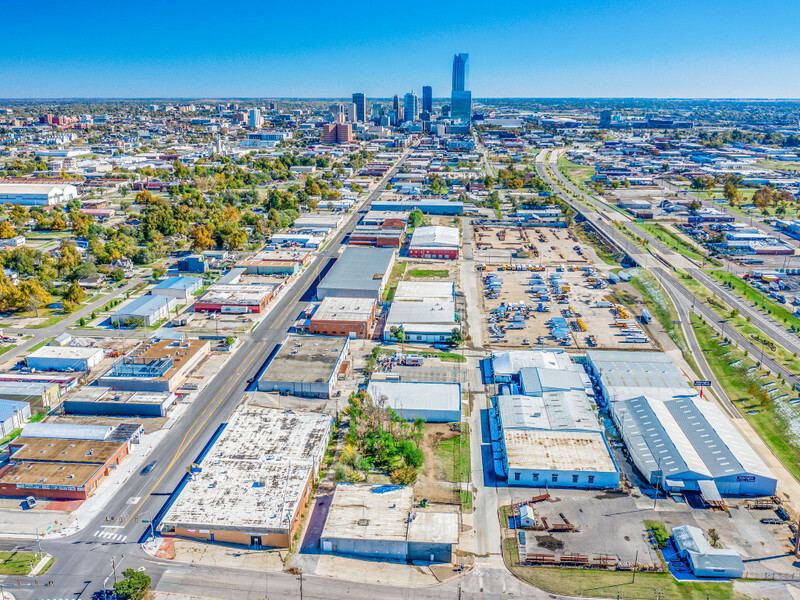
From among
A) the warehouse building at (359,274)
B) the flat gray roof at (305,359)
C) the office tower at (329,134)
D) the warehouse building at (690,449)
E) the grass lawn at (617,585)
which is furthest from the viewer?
the office tower at (329,134)

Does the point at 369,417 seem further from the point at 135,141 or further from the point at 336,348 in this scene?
the point at 135,141

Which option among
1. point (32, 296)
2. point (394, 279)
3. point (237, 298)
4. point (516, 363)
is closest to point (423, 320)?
point (516, 363)

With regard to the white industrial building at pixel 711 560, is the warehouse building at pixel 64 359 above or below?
above

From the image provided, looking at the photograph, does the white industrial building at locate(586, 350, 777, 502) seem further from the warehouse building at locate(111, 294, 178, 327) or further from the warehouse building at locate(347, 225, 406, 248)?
the warehouse building at locate(347, 225, 406, 248)

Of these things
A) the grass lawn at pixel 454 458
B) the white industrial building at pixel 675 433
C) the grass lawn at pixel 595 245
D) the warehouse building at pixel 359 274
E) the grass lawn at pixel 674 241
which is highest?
the warehouse building at pixel 359 274

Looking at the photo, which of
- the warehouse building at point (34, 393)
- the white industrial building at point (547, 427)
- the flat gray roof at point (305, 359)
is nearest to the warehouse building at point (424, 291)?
the flat gray roof at point (305, 359)

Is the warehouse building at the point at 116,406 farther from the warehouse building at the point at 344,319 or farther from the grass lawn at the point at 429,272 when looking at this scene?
the grass lawn at the point at 429,272
